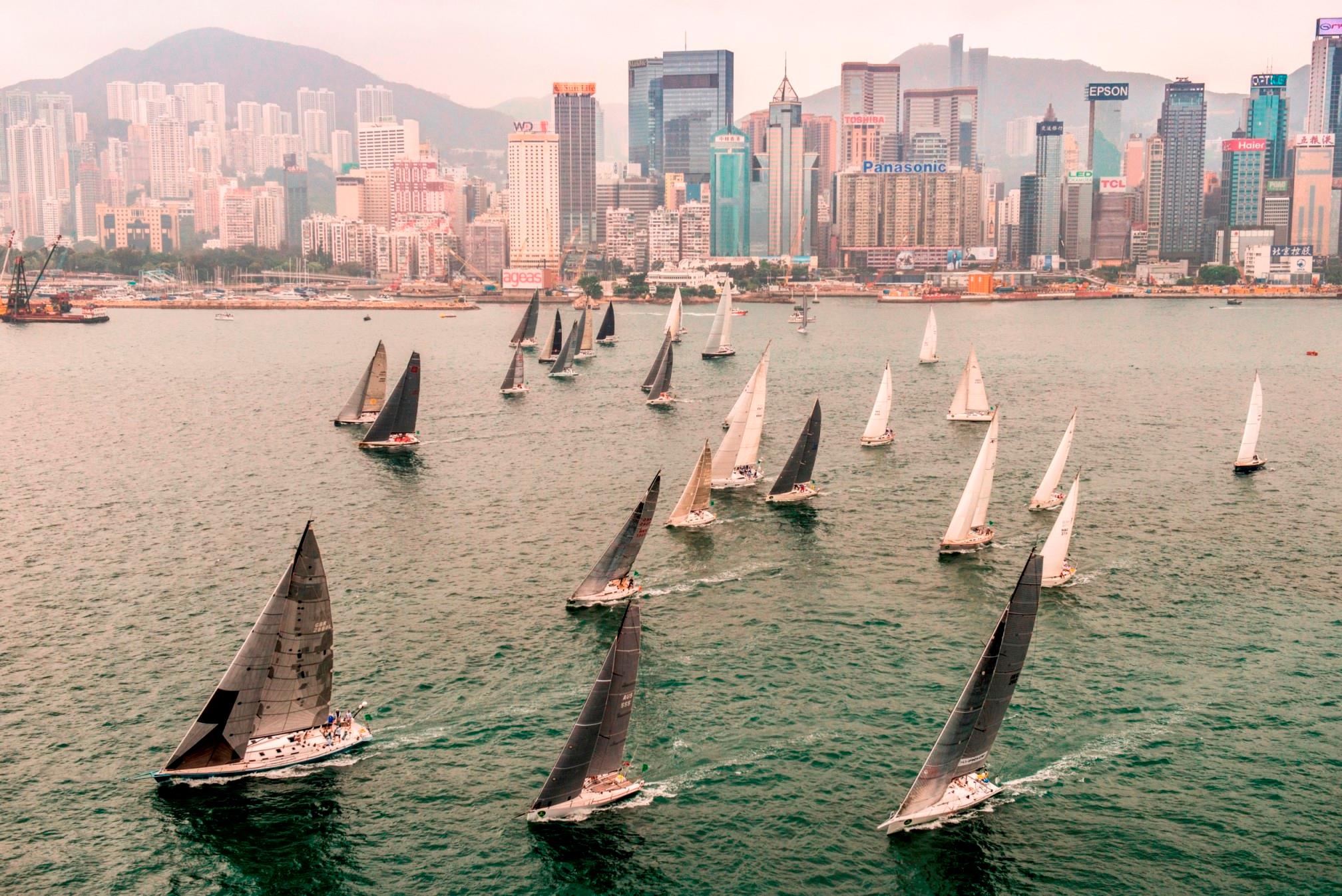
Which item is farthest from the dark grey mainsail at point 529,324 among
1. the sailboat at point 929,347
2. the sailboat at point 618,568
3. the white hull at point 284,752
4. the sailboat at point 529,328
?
the white hull at point 284,752

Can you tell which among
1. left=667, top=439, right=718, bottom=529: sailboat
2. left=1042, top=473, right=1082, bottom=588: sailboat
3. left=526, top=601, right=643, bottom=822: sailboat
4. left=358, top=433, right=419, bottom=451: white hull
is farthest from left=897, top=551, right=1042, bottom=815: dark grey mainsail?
left=358, top=433, right=419, bottom=451: white hull

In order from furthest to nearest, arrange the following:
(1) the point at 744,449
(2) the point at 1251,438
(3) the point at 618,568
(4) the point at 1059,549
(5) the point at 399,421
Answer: (5) the point at 399,421 < (2) the point at 1251,438 < (1) the point at 744,449 < (4) the point at 1059,549 < (3) the point at 618,568

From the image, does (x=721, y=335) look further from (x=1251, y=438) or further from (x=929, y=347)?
(x=1251, y=438)

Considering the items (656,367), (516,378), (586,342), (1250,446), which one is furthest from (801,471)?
(586,342)

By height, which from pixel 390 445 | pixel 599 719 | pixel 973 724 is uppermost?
pixel 390 445

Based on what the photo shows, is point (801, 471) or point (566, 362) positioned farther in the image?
point (566, 362)

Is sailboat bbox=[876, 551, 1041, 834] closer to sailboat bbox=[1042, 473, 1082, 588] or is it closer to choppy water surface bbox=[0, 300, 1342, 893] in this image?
choppy water surface bbox=[0, 300, 1342, 893]
